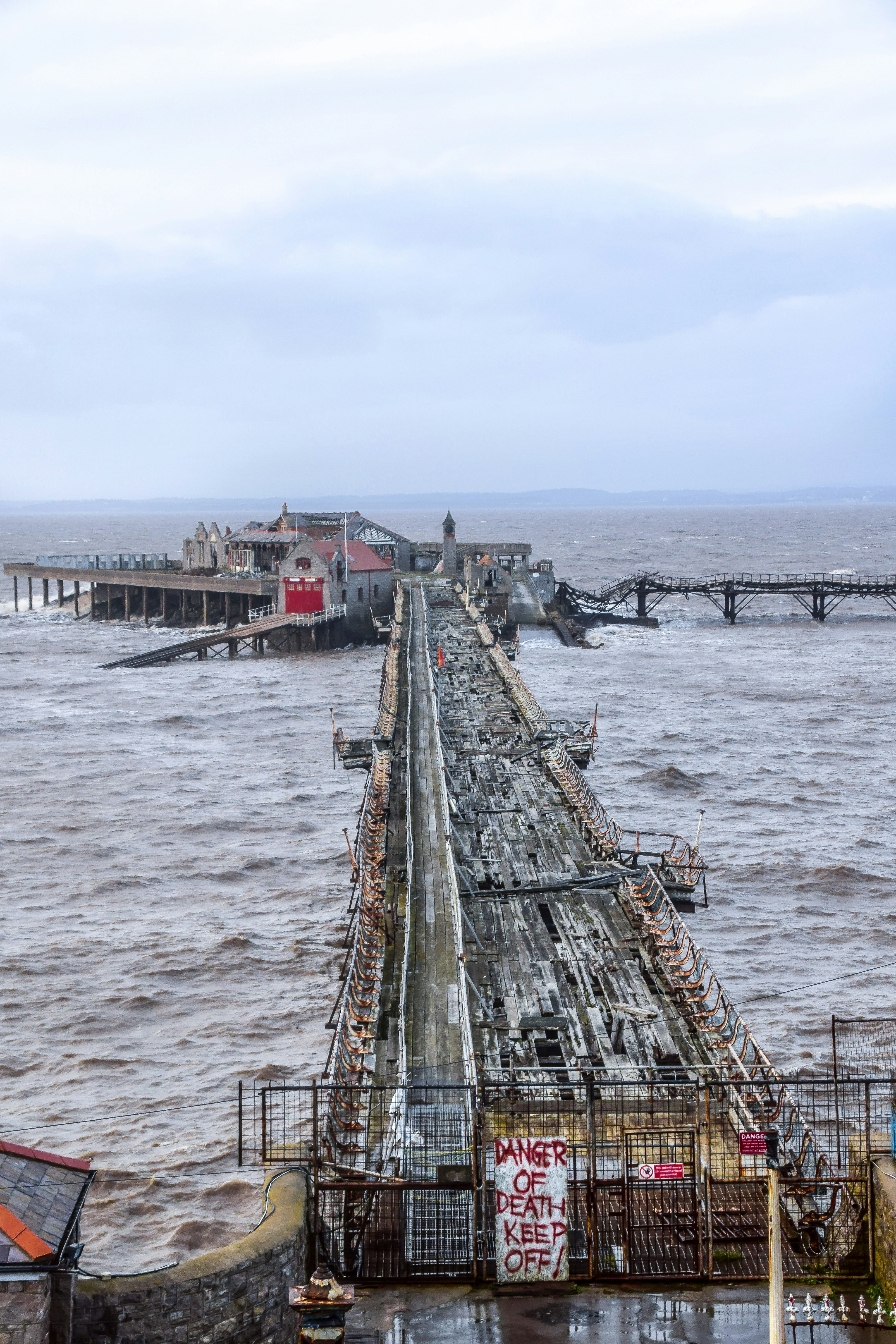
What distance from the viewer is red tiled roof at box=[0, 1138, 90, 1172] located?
12.4 metres

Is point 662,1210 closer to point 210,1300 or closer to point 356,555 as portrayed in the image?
point 210,1300

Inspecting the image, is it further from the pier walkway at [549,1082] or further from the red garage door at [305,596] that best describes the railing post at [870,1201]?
the red garage door at [305,596]

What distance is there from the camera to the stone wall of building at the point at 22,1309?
1110cm

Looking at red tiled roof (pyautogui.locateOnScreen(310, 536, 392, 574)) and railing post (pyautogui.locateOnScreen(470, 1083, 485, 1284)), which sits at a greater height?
red tiled roof (pyautogui.locateOnScreen(310, 536, 392, 574))

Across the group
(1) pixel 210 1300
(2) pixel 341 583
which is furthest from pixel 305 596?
(1) pixel 210 1300

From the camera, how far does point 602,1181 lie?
15.7m

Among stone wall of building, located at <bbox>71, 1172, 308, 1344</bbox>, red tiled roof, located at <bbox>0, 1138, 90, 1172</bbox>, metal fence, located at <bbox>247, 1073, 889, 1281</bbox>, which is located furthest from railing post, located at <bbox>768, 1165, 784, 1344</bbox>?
red tiled roof, located at <bbox>0, 1138, 90, 1172</bbox>

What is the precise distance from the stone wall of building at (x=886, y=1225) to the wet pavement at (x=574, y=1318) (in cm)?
63

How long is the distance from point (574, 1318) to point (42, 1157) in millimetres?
5958

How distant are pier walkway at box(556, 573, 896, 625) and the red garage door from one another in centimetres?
2297

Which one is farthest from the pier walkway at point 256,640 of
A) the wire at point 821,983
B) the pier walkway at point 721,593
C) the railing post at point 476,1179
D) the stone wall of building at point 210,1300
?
the stone wall of building at point 210,1300

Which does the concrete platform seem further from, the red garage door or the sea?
the red garage door

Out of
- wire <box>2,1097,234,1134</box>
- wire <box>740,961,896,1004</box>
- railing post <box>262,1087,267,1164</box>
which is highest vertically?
railing post <box>262,1087,267,1164</box>

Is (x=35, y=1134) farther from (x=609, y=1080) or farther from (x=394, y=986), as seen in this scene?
(x=609, y=1080)
